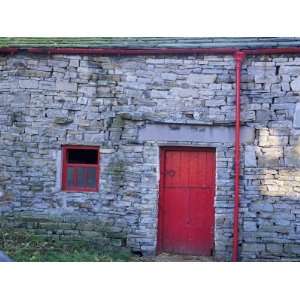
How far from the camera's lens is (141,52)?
18.6ft

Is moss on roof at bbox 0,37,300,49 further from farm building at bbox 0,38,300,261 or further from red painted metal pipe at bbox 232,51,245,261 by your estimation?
red painted metal pipe at bbox 232,51,245,261

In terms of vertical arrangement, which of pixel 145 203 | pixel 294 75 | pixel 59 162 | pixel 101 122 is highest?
pixel 294 75

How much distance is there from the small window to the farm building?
0.01 metres

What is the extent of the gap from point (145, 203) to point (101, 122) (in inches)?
42.1

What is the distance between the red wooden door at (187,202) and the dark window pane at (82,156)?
805mm

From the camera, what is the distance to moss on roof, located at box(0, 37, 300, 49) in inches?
214

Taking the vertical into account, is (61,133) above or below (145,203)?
above

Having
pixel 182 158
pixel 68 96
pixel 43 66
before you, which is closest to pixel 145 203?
pixel 182 158

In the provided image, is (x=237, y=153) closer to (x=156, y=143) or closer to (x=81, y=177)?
(x=156, y=143)

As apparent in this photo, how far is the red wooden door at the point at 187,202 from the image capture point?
5562mm

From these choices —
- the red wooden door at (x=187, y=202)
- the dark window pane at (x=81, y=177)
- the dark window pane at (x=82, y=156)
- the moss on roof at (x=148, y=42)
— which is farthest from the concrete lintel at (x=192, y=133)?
the moss on roof at (x=148, y=42)

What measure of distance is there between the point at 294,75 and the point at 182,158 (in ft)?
5.08

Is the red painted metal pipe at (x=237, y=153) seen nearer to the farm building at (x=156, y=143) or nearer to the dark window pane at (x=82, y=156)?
the farm building at (x=156, y=143)

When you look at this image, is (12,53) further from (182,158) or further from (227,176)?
(227,176)
